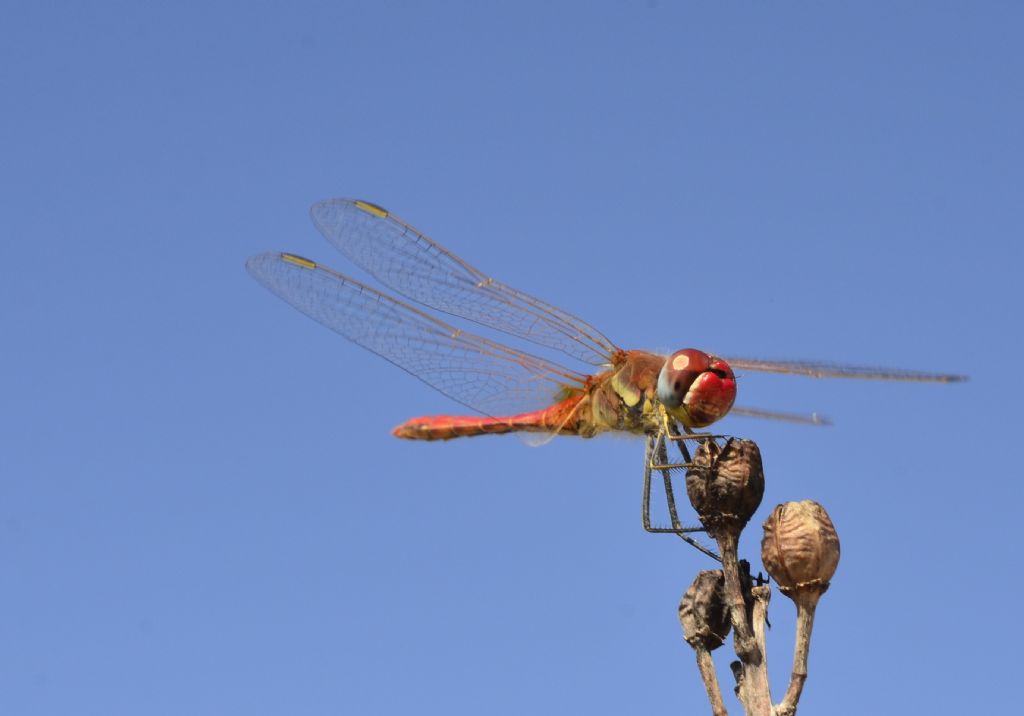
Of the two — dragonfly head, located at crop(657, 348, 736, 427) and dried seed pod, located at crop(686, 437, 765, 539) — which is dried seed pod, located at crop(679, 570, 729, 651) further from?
dragonfly head, located at crop(657, 348, 736, 427)

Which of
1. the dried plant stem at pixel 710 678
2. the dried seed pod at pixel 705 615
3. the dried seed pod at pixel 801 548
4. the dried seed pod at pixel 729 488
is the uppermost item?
the dried seed pod at pixel 729 488

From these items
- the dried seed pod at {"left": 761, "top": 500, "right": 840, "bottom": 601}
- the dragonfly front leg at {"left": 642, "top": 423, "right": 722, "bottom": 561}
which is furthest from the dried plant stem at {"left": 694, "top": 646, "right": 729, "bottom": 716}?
the dragonfly front leg at {"left": 642, "top": 423, "right": 722, "bottom": 561}

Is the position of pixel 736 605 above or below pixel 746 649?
above

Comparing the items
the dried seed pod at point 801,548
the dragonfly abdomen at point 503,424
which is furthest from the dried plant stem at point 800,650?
the dragonfly abdomen at point 503,424

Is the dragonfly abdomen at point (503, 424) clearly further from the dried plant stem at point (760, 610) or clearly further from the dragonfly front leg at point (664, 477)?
the dried plant stem at point (760, 610)

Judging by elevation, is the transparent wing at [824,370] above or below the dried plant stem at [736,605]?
above

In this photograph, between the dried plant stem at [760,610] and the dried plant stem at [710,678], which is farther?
the dried plant stem at [760,610]

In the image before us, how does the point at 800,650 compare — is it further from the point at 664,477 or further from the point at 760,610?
the point at 664,477

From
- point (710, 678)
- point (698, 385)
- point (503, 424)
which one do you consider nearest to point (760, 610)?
point (710, 678)
